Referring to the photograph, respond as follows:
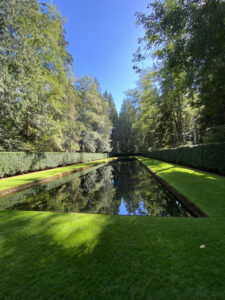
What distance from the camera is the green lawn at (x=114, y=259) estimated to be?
130 centimetres

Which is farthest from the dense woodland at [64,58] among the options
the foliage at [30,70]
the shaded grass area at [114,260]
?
the shaded grass area at [114,260]

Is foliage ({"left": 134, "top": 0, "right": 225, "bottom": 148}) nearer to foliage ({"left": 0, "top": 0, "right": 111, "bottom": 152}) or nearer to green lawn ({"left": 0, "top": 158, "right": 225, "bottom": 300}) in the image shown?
green lawn ({"left": 0, "top": 158, "right": 225, "bottom": 300})

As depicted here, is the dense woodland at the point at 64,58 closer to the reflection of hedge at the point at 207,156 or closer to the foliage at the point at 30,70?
the foliage at the point at 30,70

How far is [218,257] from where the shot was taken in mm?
1651

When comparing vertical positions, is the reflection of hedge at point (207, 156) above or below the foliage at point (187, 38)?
below

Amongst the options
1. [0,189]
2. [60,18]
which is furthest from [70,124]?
[0,189]

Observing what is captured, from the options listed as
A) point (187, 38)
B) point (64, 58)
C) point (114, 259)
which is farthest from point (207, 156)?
point (64, 58)

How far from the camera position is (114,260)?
1673 mm

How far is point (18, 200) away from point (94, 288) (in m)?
5.18

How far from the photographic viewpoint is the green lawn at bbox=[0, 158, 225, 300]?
1.30m

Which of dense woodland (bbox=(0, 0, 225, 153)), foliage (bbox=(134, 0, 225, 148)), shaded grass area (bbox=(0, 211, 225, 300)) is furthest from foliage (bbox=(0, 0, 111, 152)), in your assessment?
shaded grass area (bbox=(0, 211, 225, 300))

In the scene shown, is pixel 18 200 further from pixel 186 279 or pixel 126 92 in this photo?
pixel 126 92

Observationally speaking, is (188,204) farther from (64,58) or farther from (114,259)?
(64,58)

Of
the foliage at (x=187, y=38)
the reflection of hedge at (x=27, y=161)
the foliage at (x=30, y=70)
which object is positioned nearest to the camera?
the foliage at (x=187, y=38)
